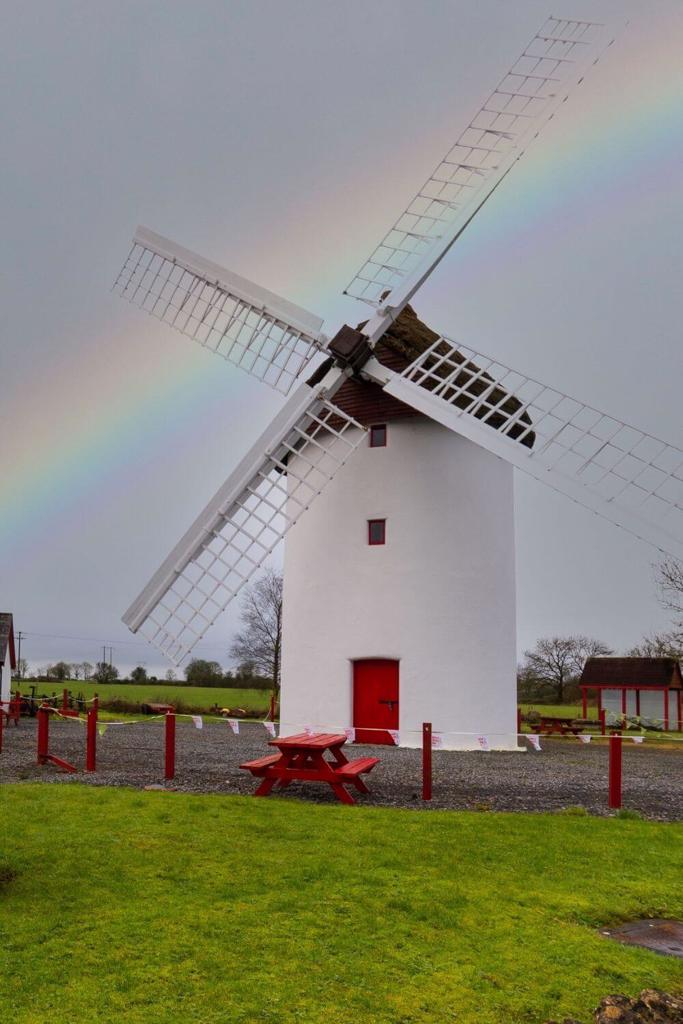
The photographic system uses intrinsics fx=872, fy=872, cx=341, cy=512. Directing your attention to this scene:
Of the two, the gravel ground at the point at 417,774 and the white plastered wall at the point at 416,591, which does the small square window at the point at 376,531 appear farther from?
the gravel ground at the point at 417,774

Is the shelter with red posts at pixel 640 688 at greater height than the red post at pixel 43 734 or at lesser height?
lesser

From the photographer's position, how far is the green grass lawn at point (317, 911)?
15.8ft

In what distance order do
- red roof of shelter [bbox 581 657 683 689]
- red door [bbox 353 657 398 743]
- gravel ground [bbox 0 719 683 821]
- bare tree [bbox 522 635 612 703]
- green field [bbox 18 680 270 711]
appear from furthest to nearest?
bare tree [bbox 522 635 612 703]
green field [bbox 18 680 270 711]
red roof of shelter [bbox 581 657 683 689]
red door [bbox 353 657 398 743]
gravel ground [bbox 0 719 683 821]

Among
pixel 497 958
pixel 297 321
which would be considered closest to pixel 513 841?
pixel 497 958

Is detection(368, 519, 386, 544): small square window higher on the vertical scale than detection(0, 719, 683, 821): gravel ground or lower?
higher

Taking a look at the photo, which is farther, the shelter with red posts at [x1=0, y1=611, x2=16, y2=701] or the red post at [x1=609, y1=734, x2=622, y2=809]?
the shelter with red posts at [x1=0, y1=611, x2=16, y2=701]

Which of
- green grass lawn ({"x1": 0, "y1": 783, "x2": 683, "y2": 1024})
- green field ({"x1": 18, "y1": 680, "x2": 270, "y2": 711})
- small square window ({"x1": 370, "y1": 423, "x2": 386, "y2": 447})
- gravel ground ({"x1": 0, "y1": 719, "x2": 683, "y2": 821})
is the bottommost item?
green field ({"x1": 18, "y1": 680, "x2": 270, "y2": 711})

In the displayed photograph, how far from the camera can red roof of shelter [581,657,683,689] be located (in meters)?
33.6

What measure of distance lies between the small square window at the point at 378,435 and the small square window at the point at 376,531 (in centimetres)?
177

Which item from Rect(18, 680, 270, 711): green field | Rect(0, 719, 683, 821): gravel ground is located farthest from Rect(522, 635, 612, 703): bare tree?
Rect(0, 719, 683, 821): gravel ground

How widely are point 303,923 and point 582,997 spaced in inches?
76.5

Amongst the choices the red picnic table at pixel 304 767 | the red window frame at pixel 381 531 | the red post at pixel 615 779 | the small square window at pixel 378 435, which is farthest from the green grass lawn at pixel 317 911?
the small square window at pixel 378 435

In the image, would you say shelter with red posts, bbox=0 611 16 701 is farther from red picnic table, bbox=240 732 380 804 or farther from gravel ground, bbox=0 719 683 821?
red picnic table, bbox=240 732 380 804

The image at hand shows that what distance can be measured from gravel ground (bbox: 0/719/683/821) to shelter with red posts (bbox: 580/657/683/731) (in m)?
13.8
